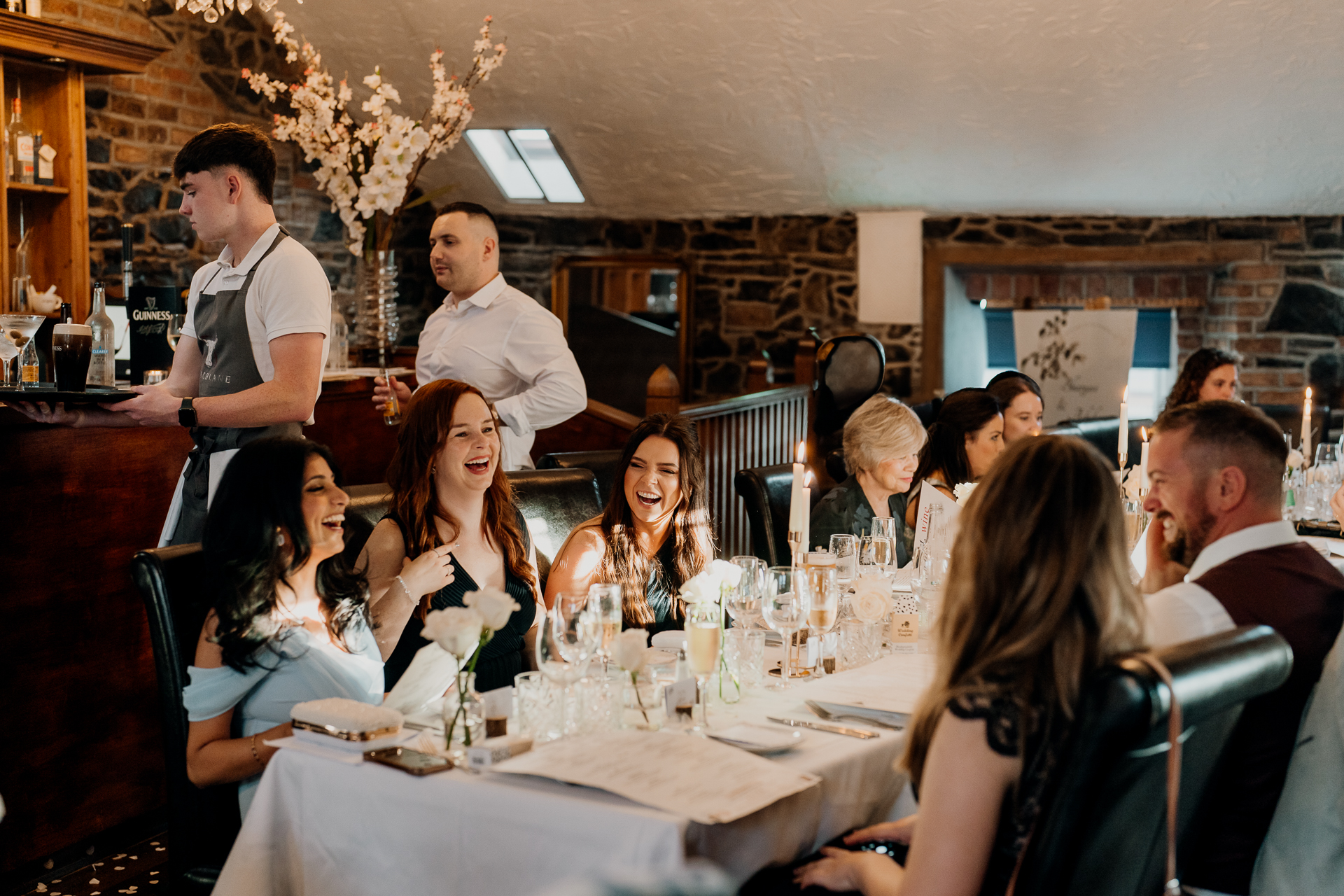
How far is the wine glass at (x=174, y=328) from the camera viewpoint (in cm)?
355

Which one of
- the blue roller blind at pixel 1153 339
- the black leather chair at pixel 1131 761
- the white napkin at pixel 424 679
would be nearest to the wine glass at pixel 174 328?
the white napkin at pixel 424 679

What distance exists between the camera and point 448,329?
4012mm

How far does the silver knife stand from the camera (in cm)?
188

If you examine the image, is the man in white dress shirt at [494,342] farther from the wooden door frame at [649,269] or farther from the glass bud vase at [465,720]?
the wooden door frame at [649,269]

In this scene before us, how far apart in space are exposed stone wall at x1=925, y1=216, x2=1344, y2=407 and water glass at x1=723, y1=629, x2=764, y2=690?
6046 millimetres

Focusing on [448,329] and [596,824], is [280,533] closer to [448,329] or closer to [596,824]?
[596,824]

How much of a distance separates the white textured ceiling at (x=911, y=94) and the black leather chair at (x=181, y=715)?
484cm

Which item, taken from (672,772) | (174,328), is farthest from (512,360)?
(672,772)

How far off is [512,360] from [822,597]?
75.7 inches

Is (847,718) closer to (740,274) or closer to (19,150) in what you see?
(19,150)

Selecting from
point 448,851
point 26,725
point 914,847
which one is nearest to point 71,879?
point 26,725

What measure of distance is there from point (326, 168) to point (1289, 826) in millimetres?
4206

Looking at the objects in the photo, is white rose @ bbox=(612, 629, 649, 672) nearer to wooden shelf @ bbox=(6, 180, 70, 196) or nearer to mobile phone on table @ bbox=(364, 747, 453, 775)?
mobile phone on table @ bbox=(364, 747, 453, 775)

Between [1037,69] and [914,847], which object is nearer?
[914,847]
